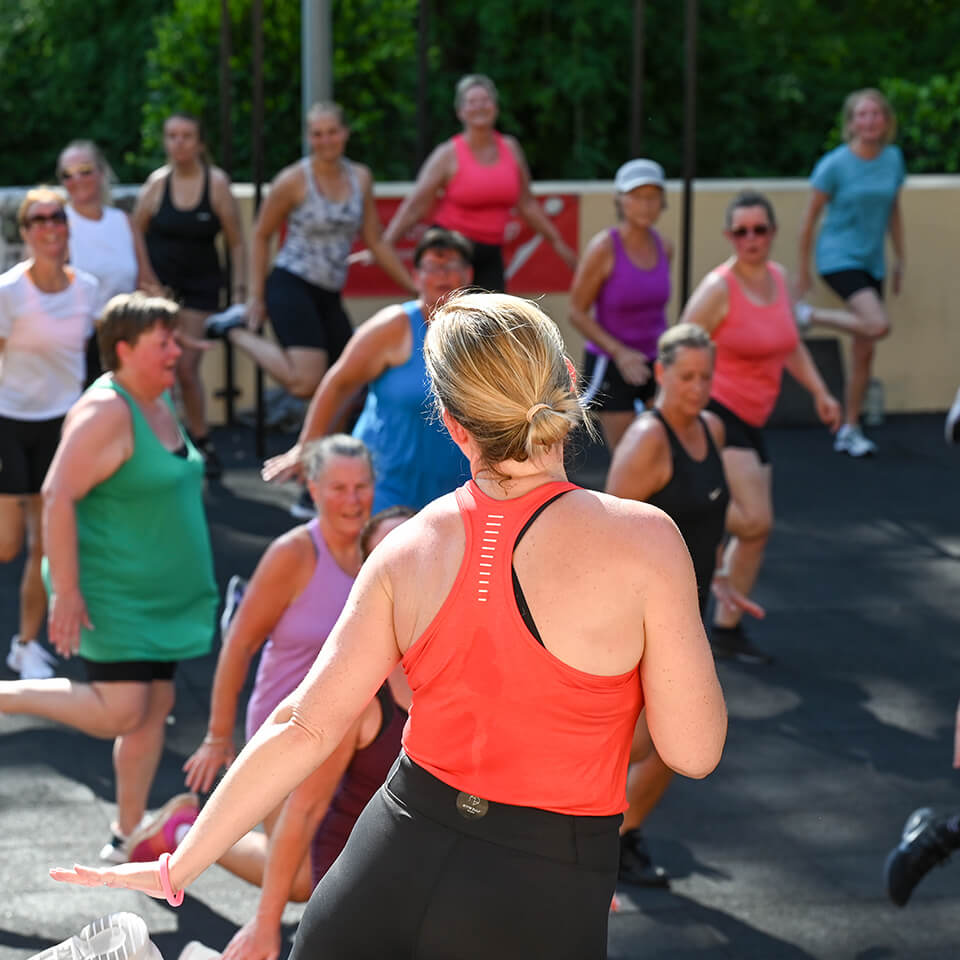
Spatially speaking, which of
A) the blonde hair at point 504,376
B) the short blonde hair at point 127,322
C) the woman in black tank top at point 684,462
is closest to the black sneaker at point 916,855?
the woman in black tank top at point 684,462

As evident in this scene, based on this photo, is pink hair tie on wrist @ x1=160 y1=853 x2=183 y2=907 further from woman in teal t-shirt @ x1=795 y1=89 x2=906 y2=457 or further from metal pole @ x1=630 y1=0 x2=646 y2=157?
woman in teal t-shirt @ x1=795 y1=89 x2=906 y2=457

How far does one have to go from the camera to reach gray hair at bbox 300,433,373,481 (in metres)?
4.54

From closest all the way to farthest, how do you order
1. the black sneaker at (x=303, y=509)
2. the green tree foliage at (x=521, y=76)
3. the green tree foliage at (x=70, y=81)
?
the black sneaker at (x=303, y=509), the green tree foliage at (x=521, y=76), the green tree foliage at (x=70, y=81)

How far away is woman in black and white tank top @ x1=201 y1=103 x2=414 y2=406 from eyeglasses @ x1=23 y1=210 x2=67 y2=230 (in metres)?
2.41

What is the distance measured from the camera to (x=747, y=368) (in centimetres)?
709

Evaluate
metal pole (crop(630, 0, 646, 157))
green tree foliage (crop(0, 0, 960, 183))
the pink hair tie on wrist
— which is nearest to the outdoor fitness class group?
the pink hair tie on wrist

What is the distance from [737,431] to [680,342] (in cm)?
145

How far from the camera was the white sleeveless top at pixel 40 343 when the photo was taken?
658 centimetres

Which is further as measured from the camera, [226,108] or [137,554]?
[226,108]

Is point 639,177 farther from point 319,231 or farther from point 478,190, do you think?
point 319,231

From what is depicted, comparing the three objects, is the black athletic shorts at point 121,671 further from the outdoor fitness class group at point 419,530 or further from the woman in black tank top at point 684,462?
the woman in black tank top at point 684,462

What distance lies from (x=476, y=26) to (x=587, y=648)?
660 inches

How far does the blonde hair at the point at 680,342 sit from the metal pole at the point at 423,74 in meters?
4.59

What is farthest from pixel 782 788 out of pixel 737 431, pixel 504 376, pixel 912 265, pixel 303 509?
pixel 912 265
